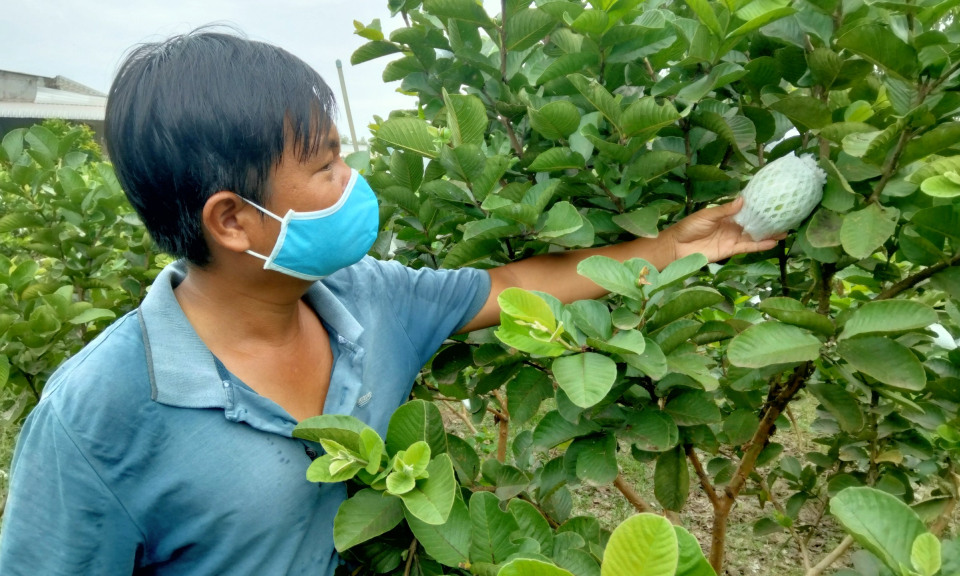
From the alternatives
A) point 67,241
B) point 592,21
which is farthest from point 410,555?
point 67,241

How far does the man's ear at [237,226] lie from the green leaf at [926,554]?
92cm

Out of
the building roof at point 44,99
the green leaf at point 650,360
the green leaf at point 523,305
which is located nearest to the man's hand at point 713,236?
the green leaf at point 650,360

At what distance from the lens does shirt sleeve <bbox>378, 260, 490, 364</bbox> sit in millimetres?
1356

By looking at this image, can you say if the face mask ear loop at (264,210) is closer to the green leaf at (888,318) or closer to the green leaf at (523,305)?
the green leaf at (523,305)

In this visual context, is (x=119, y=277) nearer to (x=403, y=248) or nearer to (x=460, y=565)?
(x=403, y=248)

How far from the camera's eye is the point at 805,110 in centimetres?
103

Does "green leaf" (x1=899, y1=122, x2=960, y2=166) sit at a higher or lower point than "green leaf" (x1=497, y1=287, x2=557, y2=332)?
higher

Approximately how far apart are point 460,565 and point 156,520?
1.60ft

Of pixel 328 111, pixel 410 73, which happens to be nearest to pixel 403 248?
pixel 410 73

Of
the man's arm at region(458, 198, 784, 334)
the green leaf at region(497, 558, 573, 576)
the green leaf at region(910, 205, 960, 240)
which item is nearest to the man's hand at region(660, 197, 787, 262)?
the man's arm at region(458, 198, 784, 334)

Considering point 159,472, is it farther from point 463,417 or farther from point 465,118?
point 463,417

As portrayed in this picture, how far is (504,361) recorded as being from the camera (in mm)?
1334

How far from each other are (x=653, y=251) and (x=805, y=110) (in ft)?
1.16

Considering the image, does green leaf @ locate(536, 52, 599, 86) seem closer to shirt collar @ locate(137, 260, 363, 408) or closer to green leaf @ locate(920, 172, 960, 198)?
green leaf @ locate(920, 172, 960, 198)
